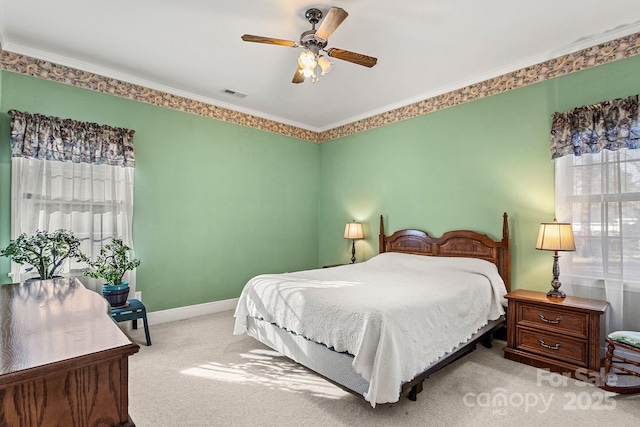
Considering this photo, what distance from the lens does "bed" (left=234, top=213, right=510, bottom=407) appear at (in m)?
2.04

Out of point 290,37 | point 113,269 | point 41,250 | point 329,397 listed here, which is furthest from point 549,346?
point 41,250

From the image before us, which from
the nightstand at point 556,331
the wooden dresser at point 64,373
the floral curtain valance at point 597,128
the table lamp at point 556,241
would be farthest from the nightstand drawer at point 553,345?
the wooden dresser at point 64,373

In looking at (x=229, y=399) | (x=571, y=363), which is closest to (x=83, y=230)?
(x=229, y=399)

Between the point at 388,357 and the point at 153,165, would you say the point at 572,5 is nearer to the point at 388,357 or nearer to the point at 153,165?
the point at 388,357

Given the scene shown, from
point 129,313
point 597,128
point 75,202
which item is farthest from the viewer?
point 75,202

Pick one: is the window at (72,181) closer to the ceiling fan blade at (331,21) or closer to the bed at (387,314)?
the bed at (387,314)

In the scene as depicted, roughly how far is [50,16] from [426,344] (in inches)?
154

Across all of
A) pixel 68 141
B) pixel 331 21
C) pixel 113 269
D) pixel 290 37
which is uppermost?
pixel 290 37

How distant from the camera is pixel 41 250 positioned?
2.75m

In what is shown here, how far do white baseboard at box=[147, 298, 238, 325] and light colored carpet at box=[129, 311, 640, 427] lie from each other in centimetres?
92

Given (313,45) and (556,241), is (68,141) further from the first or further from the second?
(556,241)

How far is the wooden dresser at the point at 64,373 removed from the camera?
756 mm

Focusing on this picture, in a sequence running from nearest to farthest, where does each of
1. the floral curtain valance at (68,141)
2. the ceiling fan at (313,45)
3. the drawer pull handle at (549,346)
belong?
the ceiling fan at (313,45), the drawer pull handle at (549,346), the floral curtain valance at (68,141)

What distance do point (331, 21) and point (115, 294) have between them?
3.15m
